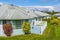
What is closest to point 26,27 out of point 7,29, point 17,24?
point 17,24

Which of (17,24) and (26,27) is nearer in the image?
(26,27)

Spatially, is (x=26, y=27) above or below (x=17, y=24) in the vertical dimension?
below

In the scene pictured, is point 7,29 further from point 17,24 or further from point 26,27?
point 17,24

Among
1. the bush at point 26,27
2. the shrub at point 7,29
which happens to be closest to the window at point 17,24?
the bush at point 26,27

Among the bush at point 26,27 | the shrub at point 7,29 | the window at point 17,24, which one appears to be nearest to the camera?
the shrub at point 7,29

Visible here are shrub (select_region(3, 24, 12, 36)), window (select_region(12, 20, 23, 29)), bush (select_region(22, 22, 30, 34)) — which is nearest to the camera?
shrub (select_region(3, 24, 12, 36))

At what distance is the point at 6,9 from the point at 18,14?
270cm

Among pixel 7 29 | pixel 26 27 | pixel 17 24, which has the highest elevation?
pixel 17 24

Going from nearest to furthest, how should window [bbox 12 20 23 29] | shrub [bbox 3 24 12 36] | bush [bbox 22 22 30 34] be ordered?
shrub [bbox 3 24 12 36]
bush [bbox 22 22 30 34]
window [bbox 12 20 23 29]

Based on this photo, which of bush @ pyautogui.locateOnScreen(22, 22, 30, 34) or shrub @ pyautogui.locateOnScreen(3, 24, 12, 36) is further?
bush @ pyautogui.locateOnScreen(22, 22, 30, 34)

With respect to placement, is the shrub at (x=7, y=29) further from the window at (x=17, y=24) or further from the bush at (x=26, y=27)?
→ the window at (x=17, y=24)

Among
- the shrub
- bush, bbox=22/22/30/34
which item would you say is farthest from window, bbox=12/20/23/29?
the shrub

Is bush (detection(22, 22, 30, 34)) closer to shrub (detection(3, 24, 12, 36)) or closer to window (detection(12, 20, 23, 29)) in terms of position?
window (detection(12, 20, 23, 29))

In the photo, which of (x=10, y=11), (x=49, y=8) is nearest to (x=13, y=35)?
(x=10, y=11)
